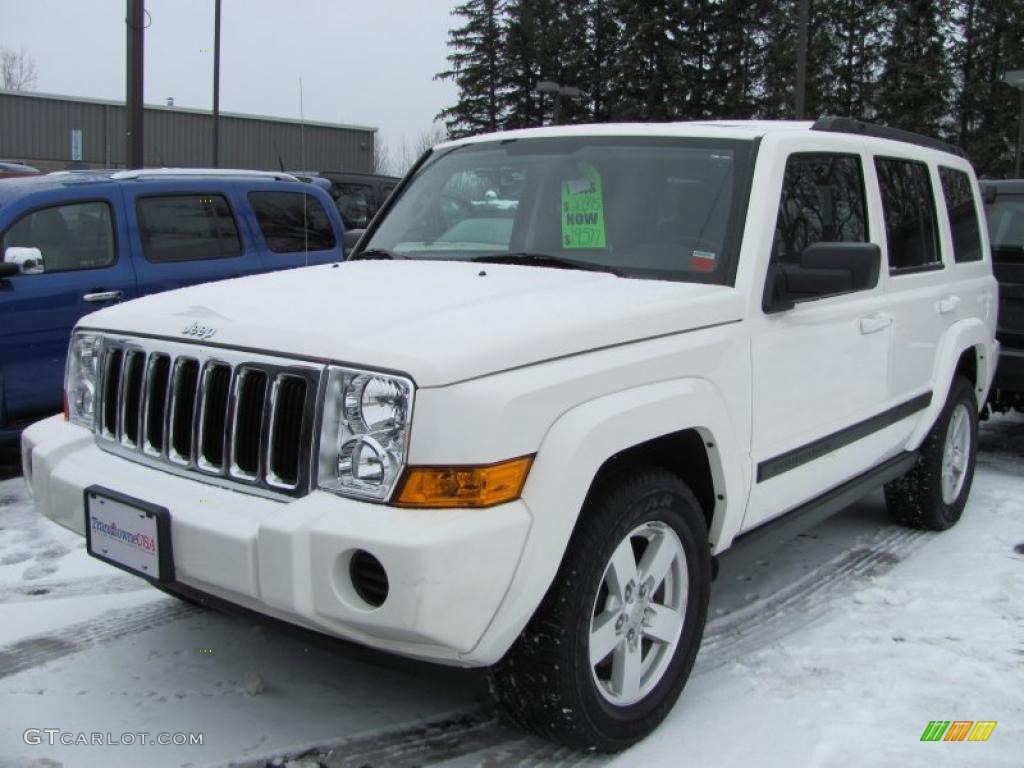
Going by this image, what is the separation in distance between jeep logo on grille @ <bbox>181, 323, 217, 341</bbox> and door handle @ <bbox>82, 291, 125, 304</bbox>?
3.76 m

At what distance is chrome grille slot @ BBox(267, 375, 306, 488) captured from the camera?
2.55 m

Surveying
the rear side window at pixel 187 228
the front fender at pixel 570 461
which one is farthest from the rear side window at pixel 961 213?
the rear side window at pixel 187 228

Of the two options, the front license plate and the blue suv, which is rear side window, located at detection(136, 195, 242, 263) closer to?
the blue suv

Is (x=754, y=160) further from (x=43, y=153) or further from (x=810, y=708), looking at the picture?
(x=43, y=153)

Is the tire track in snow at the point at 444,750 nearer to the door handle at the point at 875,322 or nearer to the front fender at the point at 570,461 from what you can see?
the front fender at the point at 570,461

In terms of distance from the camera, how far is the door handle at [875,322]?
153 inches

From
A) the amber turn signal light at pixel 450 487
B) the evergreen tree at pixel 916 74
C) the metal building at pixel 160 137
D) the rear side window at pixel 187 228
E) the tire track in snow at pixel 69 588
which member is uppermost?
the evergreen tree at pixel 916 74

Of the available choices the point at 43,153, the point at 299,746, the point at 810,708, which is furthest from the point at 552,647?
the point at 43,153

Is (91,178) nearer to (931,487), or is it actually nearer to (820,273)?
(820,273)

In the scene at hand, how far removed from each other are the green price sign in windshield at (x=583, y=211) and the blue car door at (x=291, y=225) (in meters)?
3.91

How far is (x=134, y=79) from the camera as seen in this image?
10.7 meters

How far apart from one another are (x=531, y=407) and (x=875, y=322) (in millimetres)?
2102

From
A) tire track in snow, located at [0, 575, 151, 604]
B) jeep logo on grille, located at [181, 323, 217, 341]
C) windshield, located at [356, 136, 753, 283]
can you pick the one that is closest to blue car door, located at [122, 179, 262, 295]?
tire track in snow, located at [0, 575, 151, 604]

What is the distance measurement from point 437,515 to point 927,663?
2123 mm
